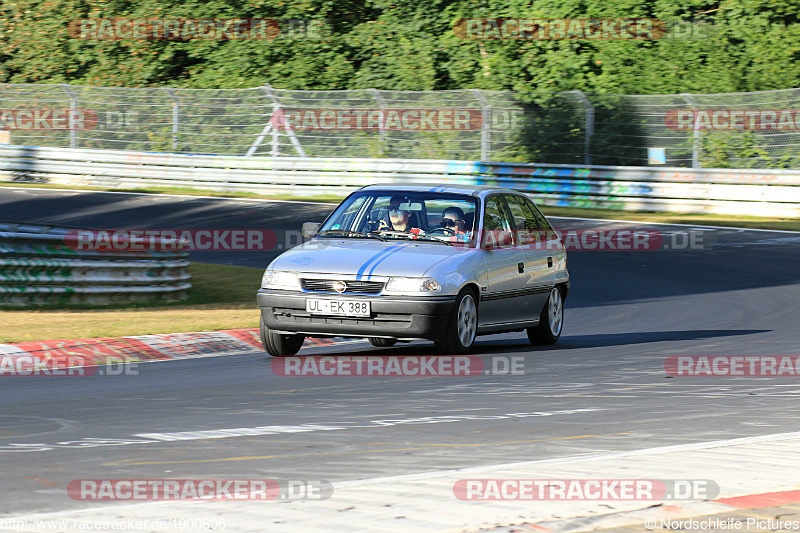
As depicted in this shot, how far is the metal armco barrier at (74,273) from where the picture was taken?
44.3ft

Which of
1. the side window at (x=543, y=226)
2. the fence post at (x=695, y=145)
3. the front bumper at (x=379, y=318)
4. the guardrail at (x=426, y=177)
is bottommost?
the guardrail at (x=426, y=177)

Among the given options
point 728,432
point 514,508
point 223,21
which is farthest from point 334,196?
point 514,508

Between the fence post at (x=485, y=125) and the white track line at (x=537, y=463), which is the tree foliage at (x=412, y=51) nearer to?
the fence post at (x=485, y=125)

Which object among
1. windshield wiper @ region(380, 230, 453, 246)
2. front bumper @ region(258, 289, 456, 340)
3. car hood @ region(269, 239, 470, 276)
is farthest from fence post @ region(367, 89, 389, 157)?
front bumper @ region(258, 289, 456, 340)

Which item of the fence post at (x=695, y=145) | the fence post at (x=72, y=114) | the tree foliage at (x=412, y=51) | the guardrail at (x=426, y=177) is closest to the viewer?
the guardrail at (x=426, y=177)

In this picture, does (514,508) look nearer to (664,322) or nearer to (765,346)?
(765,346)

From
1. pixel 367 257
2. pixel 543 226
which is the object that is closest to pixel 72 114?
pixel 543 226

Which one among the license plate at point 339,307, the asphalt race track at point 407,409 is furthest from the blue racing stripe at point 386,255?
the asphalt race track at point 407,409

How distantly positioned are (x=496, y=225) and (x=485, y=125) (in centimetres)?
1817

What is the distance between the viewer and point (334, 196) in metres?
29.2

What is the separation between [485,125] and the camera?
29562 mm

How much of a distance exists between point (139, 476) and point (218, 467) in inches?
15.1

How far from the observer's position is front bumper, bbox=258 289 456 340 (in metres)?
10.1

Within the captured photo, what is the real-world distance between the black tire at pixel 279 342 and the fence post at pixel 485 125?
62.7ft
